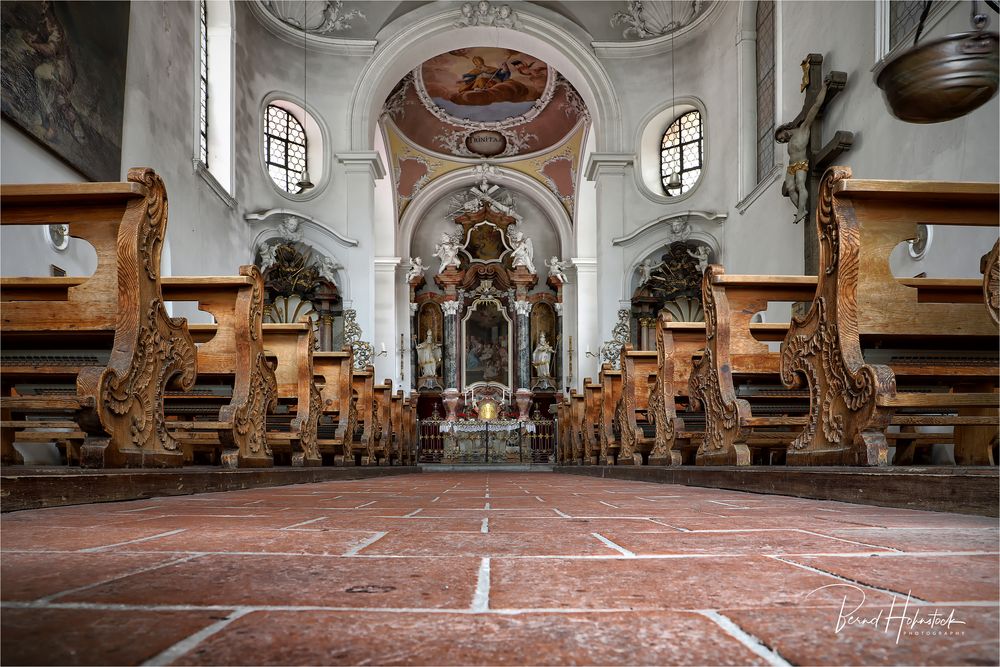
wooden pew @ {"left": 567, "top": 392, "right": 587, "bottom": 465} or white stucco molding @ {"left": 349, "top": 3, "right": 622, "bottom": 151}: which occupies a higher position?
white stucco molding @ {"left": 349, "top": 3, "right": 622, "bottom": 151}

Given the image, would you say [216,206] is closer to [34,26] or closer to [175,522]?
[34,26]

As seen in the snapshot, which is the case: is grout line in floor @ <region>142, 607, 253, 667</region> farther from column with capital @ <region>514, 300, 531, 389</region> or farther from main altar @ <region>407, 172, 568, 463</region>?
column with capital @ <region>514, 300, 531, 389</region>

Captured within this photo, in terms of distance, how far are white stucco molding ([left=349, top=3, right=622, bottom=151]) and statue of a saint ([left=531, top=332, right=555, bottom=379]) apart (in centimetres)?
672

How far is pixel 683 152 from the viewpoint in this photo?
1460cm

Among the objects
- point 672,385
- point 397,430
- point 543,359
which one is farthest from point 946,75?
point 543,359

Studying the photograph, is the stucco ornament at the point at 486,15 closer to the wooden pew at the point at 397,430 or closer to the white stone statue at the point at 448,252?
the white stone statue at the point at 448,252

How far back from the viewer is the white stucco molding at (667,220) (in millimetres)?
13242

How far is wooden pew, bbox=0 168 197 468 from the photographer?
309cm

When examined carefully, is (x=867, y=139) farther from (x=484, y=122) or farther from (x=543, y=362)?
(x=484, y=122)

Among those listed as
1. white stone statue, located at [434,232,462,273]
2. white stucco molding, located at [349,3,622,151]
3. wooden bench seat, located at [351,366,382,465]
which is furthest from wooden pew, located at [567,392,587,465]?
white stone statue, located at [434,232,462,273]

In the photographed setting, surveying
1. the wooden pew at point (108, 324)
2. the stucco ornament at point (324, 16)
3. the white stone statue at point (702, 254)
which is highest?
the stucco ornament at point (324, 16)

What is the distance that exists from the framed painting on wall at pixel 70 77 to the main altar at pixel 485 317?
11.9 metres

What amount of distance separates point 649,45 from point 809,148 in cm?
624

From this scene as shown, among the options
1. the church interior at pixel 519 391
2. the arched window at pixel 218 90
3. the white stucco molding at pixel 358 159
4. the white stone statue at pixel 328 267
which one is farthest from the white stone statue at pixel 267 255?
the white stucco molding at pixel 358 159
